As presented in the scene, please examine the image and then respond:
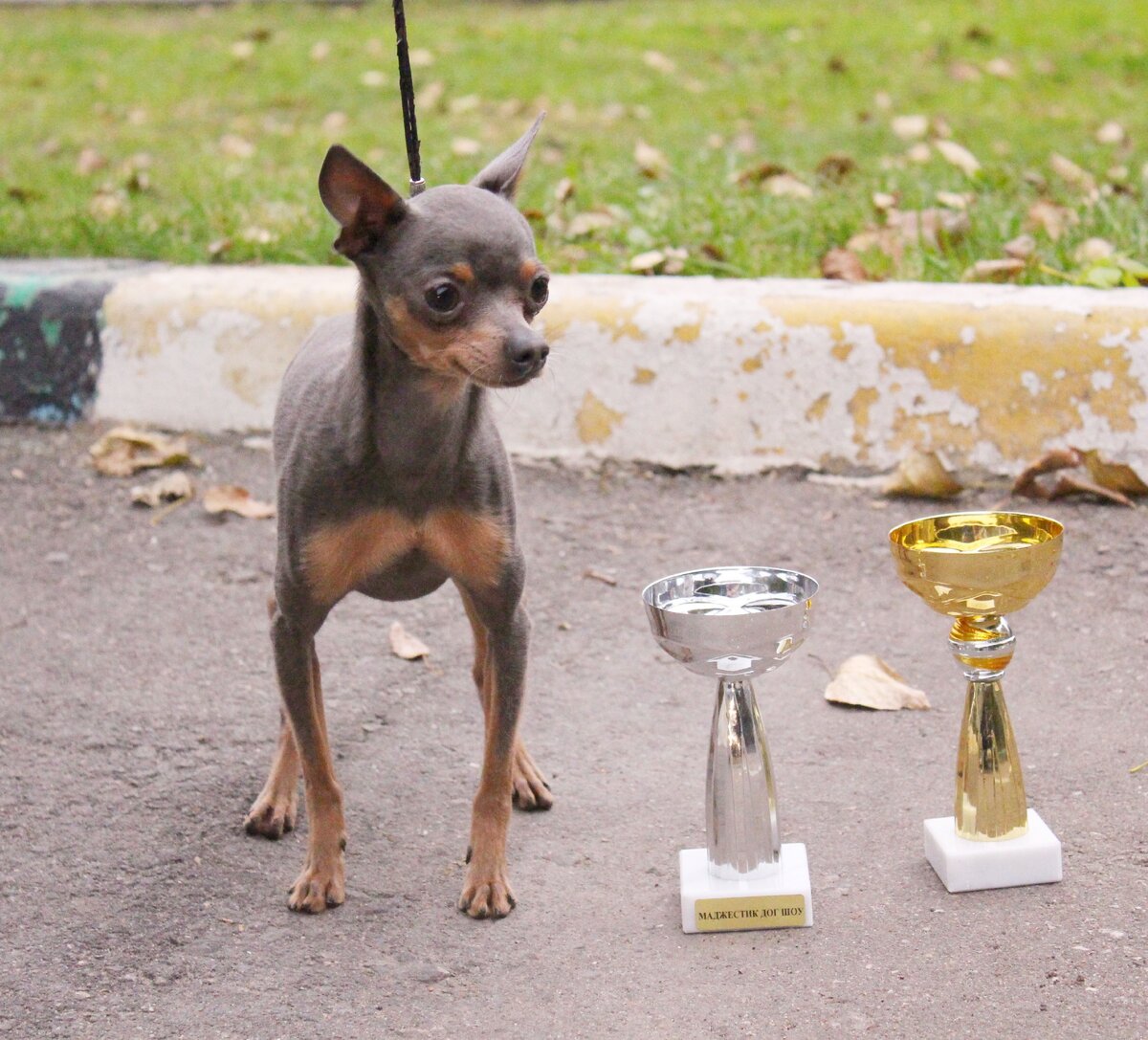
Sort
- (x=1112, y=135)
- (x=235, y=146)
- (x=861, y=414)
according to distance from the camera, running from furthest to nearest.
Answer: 1. (x=235, y=146)
2. (x=1112, y=135)
3. (x=861, y=414)

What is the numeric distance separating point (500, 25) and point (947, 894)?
285 inches

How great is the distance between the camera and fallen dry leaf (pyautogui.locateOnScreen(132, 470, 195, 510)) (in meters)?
4.48

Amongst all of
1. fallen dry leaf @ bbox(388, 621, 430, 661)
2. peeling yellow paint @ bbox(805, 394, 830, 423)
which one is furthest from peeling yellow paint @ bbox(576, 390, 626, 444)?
fallen dry leaf @ bbox(388, 621, 430, 661)

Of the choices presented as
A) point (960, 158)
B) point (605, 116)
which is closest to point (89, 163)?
point (605, 116)

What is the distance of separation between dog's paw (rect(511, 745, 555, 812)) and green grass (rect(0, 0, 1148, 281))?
232 cm

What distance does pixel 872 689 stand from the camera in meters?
3.29

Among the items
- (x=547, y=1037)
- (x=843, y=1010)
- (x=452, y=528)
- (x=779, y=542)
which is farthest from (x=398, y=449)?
(x=779, y=542)

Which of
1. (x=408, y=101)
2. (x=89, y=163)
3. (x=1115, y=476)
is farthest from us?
(x=89, y=163)

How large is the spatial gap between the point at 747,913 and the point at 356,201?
1.33 m

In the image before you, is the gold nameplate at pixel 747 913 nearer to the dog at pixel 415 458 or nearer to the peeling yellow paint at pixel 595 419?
the dog at pixel 415 458

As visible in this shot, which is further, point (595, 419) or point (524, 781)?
point (595, 419)

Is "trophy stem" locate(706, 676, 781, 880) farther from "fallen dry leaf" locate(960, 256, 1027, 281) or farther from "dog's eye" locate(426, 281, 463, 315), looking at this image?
"fallen dry leaf" locate(960, 256, 1027, 281)

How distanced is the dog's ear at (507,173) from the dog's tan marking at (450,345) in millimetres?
312

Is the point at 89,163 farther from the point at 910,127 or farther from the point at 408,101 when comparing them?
the point at 408,101
